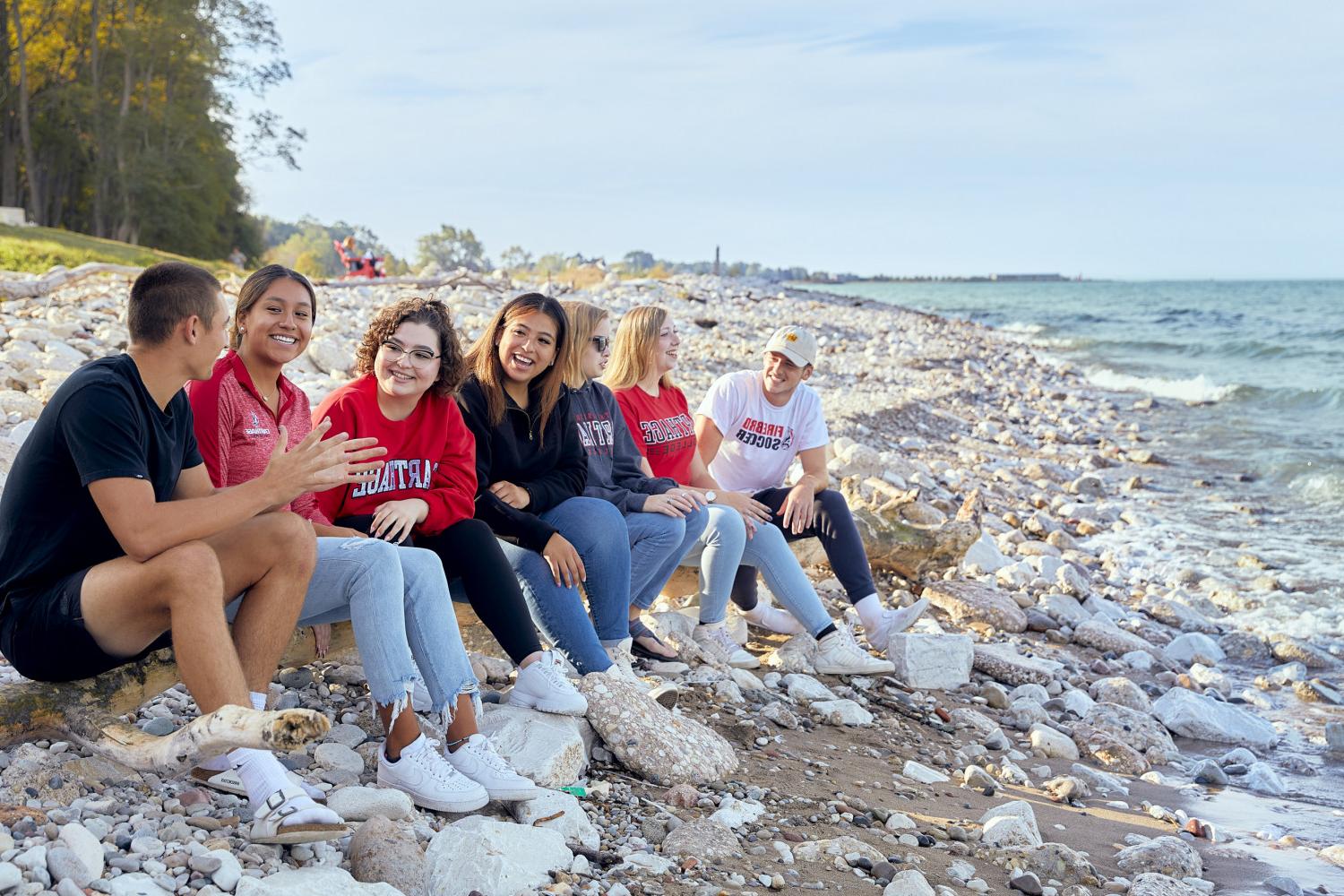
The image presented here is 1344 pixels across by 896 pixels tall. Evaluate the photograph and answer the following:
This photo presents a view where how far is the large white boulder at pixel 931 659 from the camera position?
505cm

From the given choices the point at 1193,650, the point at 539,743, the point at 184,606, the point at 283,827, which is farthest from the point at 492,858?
the point at 1193,650

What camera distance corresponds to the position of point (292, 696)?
365cm

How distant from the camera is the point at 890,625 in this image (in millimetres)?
5148

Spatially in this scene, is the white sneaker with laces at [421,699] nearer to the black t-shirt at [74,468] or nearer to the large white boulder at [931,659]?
the black t-shirt at [74,468]


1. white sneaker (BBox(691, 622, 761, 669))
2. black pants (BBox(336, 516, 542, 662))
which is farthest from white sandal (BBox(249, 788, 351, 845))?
white sneaker (BBox(691, 622, 761, 669))

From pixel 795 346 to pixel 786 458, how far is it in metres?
0.54

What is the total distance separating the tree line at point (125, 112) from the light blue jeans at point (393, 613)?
29.9 meters

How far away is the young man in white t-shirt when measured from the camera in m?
5.18

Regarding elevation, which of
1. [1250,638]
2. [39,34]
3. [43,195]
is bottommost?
[1250,638]

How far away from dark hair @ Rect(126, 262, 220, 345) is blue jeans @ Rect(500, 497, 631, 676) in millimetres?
1335

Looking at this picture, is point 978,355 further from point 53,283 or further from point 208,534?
point 208,534

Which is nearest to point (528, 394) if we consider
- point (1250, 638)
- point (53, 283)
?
point (1250, 638)

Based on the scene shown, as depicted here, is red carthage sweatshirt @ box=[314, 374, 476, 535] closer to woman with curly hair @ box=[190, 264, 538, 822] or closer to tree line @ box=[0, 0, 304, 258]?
woman with curly hair @ box=[190, 264, 538, 822]

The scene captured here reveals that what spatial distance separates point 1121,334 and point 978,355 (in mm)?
14548
